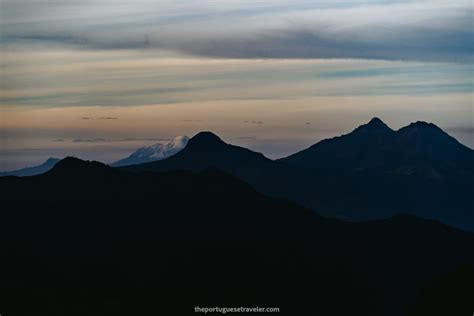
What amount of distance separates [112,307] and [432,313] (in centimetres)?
12651

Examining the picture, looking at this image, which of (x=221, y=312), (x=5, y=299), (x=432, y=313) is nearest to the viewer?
(x=432, y=313)

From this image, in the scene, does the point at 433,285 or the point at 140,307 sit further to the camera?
the point at 140,307

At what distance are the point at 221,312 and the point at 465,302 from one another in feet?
327

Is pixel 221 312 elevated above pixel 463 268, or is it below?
below

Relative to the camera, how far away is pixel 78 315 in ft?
598

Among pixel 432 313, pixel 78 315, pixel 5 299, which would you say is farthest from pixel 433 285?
pixel 5 299

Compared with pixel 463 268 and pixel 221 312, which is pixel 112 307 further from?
pixel 463 268

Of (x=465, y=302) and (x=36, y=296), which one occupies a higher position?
(x=465, y=302)

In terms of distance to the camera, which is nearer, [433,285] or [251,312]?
[433,285]

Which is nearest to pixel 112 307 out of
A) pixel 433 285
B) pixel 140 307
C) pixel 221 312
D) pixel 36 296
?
pixel 140 307

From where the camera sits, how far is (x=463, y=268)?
86625 millimetres

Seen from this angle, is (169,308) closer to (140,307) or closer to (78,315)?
(140,307)

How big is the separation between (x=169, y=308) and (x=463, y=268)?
404 feet

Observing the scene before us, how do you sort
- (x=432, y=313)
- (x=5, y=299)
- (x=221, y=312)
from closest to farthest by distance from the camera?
(x=432, y=313)
(x=221, y=312)
(x=5, y=299)
